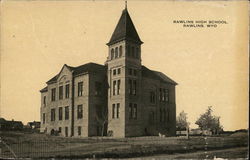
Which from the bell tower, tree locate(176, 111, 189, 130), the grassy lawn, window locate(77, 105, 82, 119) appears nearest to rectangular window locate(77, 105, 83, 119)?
window locate(77, 105, 82, 119)

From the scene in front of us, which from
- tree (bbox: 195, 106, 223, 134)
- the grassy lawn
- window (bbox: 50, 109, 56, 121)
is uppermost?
window (bbox: 50, 109, 56, 121)

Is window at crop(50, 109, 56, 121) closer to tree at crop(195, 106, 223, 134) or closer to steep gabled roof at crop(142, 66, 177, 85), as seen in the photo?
steep gabled roof at crop(142, 66, 177, 85)

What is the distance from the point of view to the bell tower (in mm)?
23406

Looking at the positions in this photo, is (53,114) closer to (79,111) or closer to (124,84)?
(79,111)

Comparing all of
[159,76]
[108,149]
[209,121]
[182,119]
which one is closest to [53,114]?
[159,76]

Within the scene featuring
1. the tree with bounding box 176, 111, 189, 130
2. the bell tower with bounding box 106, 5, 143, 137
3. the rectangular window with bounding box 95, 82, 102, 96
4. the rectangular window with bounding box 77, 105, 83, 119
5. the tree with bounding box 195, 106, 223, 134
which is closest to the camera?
the tree with bounding box 195, 106, 223, 134

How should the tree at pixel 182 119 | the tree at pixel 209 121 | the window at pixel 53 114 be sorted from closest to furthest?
the tree at pixel 209 121 < the tree at pixel 182 119 < the window at pixel 53 114

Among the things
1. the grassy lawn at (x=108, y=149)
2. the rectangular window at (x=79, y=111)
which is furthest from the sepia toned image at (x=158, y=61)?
the rectangular window at (x=79, y=111)

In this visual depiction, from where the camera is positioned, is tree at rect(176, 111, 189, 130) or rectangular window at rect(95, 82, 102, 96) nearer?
tree at rect(176, 111, 189, 130)

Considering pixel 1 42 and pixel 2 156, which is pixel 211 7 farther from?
pixel 2 156

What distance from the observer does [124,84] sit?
79.4 ft

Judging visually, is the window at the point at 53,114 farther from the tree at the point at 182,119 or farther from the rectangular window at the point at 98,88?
the tree at the point at 182,119

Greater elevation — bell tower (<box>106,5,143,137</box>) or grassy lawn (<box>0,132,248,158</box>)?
bell tower (<box>106,5,143,137</box>)

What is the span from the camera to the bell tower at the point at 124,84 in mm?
23406
